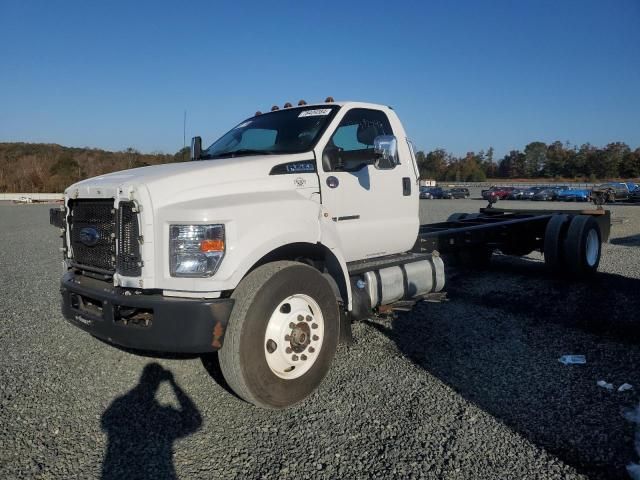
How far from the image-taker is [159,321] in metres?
3.23

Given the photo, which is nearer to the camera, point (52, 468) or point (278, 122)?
point (52, 468)

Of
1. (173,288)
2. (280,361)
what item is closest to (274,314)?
(280,361)

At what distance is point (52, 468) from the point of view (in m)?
2.87

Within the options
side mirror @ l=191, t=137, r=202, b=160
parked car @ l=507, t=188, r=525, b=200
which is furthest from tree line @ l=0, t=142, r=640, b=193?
side mirror @ l=191, t=137, r=202, b=160

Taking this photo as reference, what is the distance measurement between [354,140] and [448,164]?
133 m

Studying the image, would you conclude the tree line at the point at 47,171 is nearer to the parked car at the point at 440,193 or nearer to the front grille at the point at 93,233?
the parked car at the point at 440,193

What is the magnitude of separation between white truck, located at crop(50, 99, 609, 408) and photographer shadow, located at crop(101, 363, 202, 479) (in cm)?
49

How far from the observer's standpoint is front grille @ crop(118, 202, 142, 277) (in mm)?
3342

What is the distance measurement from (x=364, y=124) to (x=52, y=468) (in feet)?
12.4

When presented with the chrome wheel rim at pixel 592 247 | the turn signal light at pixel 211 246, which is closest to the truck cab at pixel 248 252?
the turn signal light at pixel 211 246

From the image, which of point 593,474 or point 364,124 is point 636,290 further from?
point 593,474

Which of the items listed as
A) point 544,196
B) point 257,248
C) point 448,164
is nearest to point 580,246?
point 257,248

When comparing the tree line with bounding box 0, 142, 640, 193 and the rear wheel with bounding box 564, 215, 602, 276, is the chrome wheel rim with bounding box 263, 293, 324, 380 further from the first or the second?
the tree line with bounding box 0, 142, 640, 193

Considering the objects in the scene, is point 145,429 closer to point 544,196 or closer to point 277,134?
point 277,134
